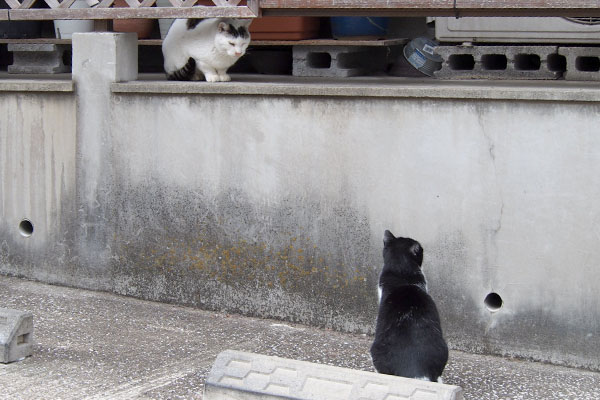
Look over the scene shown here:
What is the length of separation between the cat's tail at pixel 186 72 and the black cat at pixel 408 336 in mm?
2574

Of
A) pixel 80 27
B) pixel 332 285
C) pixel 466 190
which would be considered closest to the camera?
pixel 466 190

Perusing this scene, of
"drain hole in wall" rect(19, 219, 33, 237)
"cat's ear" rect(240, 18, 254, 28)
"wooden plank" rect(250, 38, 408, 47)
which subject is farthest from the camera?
"drain hole in wall" rect(19, 219, 33, 237)

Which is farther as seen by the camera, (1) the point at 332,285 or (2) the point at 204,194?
(2) the point at 204,194

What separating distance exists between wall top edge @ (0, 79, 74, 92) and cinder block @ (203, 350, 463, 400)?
8.97 ft

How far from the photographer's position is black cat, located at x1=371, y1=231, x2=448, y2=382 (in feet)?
13.3

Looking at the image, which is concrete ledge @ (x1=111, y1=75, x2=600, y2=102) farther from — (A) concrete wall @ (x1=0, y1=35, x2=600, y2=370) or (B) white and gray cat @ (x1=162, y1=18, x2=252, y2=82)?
(B) white and gray cat @ (x1=162, y1=18, x2=252, y2=82)

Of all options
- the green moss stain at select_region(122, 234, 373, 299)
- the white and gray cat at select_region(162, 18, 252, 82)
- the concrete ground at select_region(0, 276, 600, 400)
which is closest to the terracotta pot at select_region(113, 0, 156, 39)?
the white and gray cat at select_region(162, 18, 252, 82)

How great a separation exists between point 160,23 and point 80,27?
657 mm

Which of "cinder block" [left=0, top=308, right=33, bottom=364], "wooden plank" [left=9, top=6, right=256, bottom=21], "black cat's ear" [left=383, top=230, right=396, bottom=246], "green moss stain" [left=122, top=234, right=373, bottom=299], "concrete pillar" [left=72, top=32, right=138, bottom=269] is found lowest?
"cinder block" [left=0, top=308, right=33, bottom=364]

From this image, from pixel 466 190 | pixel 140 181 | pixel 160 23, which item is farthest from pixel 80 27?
pixel 466 190

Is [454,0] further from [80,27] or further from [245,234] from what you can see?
[80,27]

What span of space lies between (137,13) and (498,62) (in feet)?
8.54

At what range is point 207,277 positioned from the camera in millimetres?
5770

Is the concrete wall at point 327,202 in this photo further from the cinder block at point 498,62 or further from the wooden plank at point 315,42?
the cinder block at point 498,62
